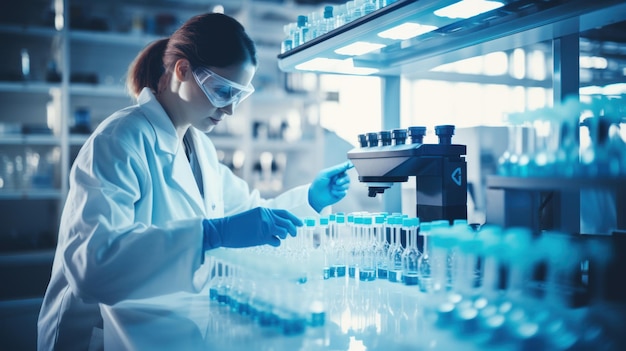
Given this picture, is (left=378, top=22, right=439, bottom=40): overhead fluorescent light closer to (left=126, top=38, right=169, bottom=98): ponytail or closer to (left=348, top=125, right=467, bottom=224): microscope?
(left=348, top=125, right=467, bottom=224): microscope

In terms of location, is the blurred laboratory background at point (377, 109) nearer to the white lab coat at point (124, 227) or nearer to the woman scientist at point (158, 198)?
the woman scientist at point (158, 198)

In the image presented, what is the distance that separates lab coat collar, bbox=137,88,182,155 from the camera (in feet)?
5.53

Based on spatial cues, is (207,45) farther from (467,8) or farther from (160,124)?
(467,8)

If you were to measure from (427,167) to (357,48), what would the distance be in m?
0.49

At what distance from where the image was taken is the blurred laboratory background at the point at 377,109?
1.18 metres

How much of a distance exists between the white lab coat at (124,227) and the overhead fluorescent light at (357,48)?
2.21 ft

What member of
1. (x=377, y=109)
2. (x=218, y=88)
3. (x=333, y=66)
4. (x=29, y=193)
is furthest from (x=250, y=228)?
(x=29, y=193)

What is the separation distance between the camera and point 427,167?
1400 mm

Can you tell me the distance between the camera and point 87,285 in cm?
129

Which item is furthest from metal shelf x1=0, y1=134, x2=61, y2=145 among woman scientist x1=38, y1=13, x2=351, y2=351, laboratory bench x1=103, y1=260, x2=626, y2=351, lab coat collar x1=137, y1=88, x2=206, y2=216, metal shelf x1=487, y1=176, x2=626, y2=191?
metal shelf x1=487, y1=176, x2=626, y2=191

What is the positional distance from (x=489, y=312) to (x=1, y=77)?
378 centimetres

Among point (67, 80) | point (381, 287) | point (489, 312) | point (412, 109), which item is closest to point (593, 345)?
point (489, 312)

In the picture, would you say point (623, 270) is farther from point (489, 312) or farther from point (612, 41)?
point (612, 41)

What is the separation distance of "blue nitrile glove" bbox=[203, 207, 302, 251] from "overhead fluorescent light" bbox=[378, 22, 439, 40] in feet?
2.06
